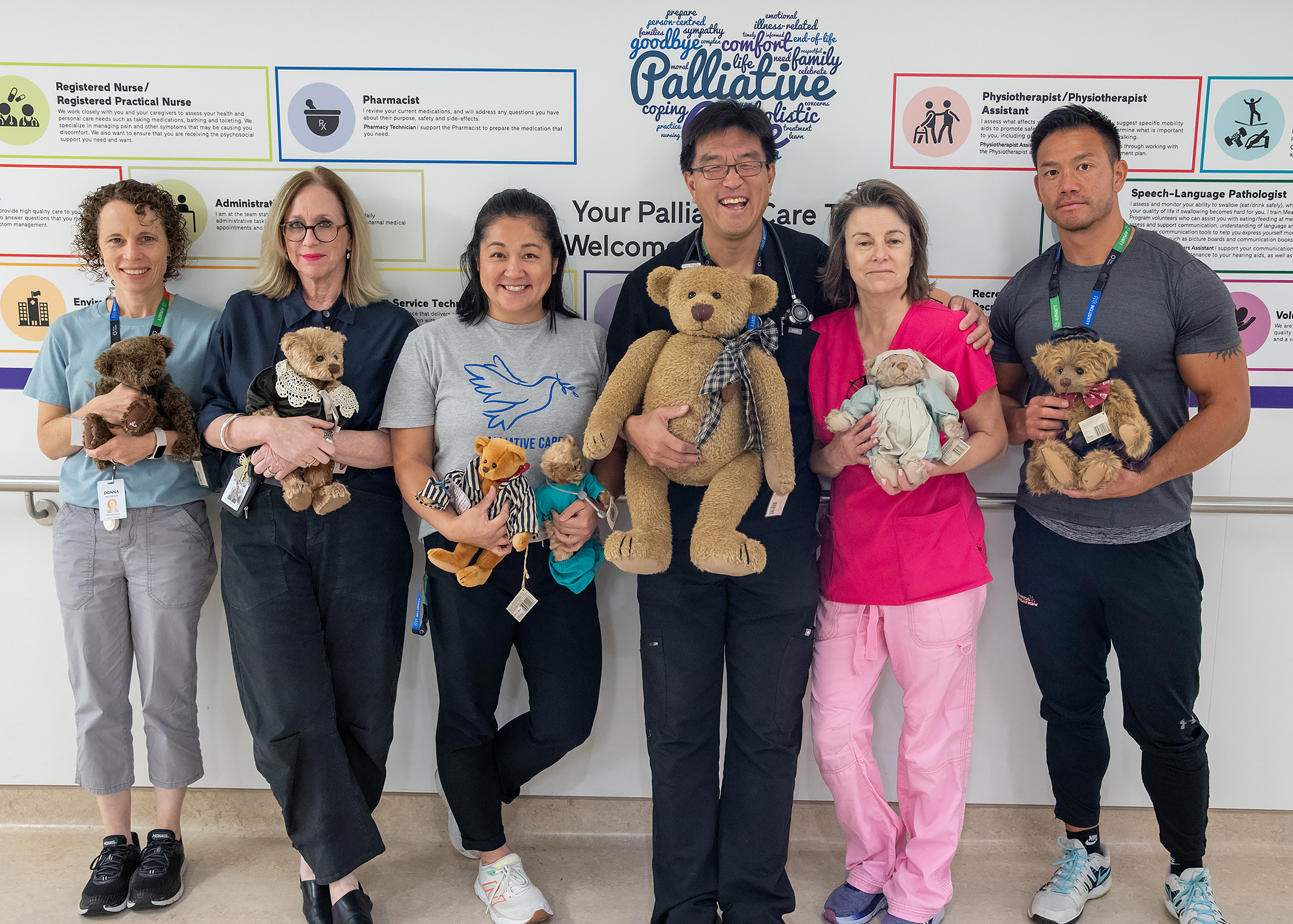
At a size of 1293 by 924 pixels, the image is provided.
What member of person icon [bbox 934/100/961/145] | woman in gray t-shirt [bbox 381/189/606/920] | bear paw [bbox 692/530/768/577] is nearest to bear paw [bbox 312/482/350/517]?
woman in gray t-shirt [bbox 381/189/606/920]

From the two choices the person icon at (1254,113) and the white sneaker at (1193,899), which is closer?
the white sneaker at (1193,899)

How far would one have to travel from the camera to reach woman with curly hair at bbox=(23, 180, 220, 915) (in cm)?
226

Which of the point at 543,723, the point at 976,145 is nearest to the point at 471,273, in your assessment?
the point at 543,723

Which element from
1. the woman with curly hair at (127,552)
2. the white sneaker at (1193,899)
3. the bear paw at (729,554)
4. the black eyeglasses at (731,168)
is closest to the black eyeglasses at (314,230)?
the woman with curly hair at (127,552)

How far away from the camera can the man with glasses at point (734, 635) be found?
201cm

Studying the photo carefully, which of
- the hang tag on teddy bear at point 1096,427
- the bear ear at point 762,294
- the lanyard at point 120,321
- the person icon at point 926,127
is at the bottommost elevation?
the hang tag on teddy bear at point 1096,427

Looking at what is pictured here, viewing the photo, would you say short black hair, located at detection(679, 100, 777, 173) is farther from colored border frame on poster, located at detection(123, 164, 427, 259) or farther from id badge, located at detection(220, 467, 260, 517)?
id badge, located at detection(220, 467, 260, 517)

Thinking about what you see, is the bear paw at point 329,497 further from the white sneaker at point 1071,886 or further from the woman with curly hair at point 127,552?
the white sneaker at point 1071,886

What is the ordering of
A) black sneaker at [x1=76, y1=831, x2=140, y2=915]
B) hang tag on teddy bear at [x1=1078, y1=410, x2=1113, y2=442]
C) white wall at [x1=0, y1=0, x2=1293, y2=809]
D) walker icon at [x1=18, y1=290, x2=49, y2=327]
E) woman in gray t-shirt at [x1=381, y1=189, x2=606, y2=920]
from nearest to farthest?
hang tag on teddy bear at [x1=1078, y1=410, x2=1113, y2=442] < woman in gray t-shirt at [x1=381, y1=189, x2=606, y2=920] < black sneaker at [x1=76, y1=831, x2=140, y2=915] < white wall at [x1=0, y1=0, x2=1293, y2=809] < walker icon at [x1=18, y1=290, x2=49, y2=327]

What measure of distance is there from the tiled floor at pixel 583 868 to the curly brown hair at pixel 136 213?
1786mm

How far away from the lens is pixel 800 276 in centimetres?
212

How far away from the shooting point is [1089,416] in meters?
2.01

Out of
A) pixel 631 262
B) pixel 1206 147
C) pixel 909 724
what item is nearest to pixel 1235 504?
pixel 1206 147

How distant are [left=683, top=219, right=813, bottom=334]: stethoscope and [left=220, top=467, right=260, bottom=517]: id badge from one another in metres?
1.25
